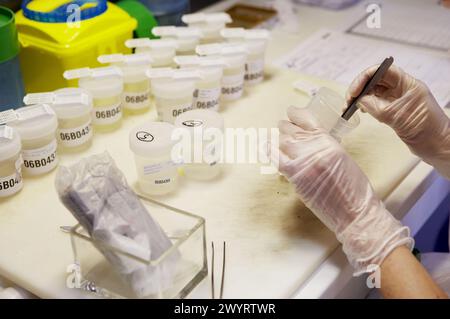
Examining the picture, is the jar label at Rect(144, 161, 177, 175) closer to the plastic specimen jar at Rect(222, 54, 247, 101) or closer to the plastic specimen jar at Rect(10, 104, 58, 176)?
the plastic specimen jar at Rect(10, 104, 58, 176)

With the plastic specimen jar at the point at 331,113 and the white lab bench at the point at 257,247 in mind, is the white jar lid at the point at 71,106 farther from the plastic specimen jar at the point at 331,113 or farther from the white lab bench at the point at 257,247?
the plastic specimen jar at the point at 331,113

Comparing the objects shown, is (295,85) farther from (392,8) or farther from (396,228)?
(392,8)

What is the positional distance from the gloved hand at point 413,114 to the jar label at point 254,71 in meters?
0.34

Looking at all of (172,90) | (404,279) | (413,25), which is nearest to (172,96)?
(172,90)

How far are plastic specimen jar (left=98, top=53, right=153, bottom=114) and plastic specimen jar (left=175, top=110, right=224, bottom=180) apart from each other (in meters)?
0.21

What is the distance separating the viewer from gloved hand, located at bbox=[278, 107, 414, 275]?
894 millimetres

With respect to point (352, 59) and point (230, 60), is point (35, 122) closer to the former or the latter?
point (230, 60)

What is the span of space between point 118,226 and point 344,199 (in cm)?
35

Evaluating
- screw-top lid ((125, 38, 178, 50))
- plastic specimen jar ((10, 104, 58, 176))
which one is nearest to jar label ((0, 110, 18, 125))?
plastic specimen jar ((10, 104, 58, 176))

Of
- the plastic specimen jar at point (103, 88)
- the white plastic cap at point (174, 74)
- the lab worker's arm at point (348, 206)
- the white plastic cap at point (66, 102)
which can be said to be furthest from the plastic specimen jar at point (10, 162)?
the lab worker's arm at point (348, 206)
